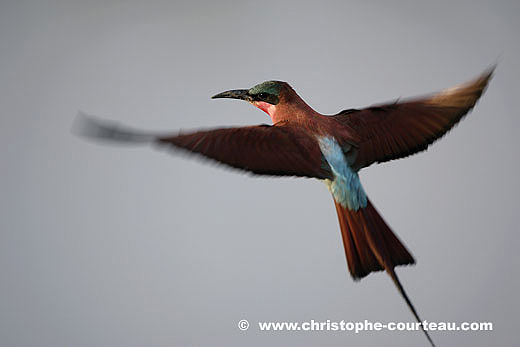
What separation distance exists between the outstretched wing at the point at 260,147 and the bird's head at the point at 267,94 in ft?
0.16

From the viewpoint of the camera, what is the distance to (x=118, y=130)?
0.40 m

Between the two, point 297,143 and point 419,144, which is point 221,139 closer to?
point 297,143

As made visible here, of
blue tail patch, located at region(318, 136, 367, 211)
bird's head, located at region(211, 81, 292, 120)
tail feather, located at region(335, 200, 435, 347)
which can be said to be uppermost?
bird's head, located at region(211, 81, 292, 120)

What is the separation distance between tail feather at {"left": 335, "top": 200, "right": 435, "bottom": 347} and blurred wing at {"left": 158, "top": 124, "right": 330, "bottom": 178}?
0.06 meters

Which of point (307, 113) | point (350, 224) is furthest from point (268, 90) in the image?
point (350, 224)

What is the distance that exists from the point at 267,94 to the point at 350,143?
0.36 ft

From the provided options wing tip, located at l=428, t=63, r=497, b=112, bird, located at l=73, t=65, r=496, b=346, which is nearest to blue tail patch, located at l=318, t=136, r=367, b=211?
bird, located at l=73, t=65, r=496, b=346

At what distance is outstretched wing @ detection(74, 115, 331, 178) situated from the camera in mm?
452

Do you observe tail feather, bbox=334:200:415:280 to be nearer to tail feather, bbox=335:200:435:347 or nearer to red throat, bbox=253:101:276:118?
tail feather, bbox=335:200:435:347

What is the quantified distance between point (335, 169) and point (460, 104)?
14 centimetres

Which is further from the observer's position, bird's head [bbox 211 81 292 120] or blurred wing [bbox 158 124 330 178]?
bird's head [bbox 211 81 292 120]

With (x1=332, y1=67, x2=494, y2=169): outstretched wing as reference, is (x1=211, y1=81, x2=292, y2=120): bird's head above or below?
above

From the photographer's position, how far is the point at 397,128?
22.1 inches

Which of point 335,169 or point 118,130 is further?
point 335,169
